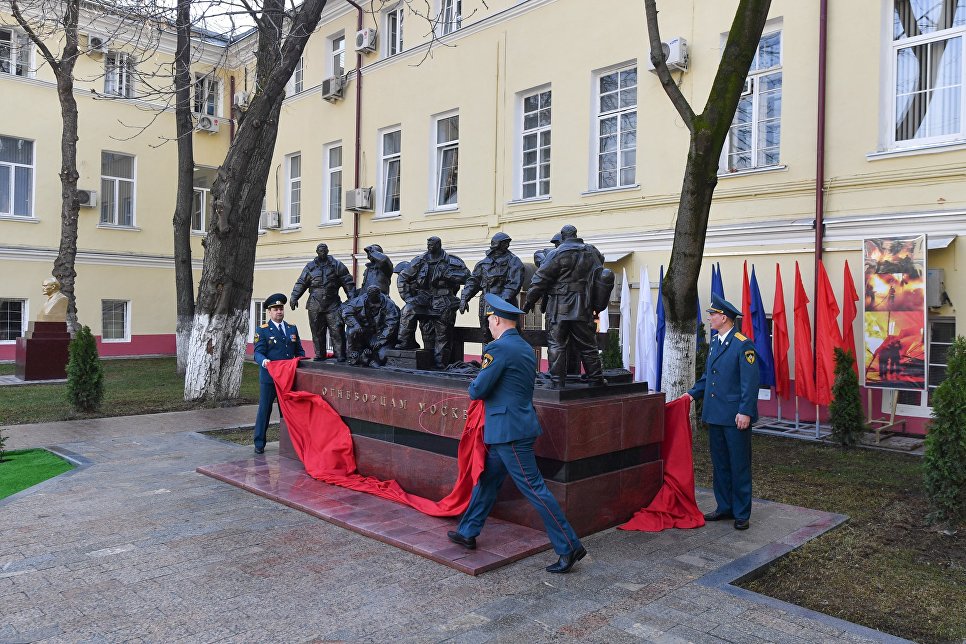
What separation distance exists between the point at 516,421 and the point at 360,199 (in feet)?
48.3

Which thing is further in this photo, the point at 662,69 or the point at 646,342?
the point at 646,342

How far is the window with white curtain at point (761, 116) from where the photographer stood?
37.7 feet

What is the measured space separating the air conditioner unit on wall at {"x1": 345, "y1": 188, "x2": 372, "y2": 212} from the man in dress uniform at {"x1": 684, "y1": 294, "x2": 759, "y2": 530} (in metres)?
13.7

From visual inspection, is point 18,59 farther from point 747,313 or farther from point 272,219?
point 747,313

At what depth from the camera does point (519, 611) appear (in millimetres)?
4176

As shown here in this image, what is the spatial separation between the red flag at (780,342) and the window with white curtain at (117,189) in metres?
20.0

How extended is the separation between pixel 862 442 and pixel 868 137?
428cm

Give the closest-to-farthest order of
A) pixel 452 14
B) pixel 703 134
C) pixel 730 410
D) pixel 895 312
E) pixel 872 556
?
pixel 872 556
pixel 730 410
pixel 703 134
pixel 895 312
pixel 452 14

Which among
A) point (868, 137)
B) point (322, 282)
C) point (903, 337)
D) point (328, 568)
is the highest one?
point (868, 137)

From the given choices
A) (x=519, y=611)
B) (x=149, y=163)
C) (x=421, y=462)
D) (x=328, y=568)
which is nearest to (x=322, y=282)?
(x=421, y=462)

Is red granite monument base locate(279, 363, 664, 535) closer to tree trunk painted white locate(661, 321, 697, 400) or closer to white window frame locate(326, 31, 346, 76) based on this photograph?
tree trunk painted white locate(661, 321, 697, 400)

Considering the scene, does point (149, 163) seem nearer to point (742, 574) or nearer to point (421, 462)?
point (421, 462)

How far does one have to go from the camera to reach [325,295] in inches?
342

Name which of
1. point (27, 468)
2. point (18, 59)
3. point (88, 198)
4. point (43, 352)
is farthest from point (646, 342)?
point (18, 59)
